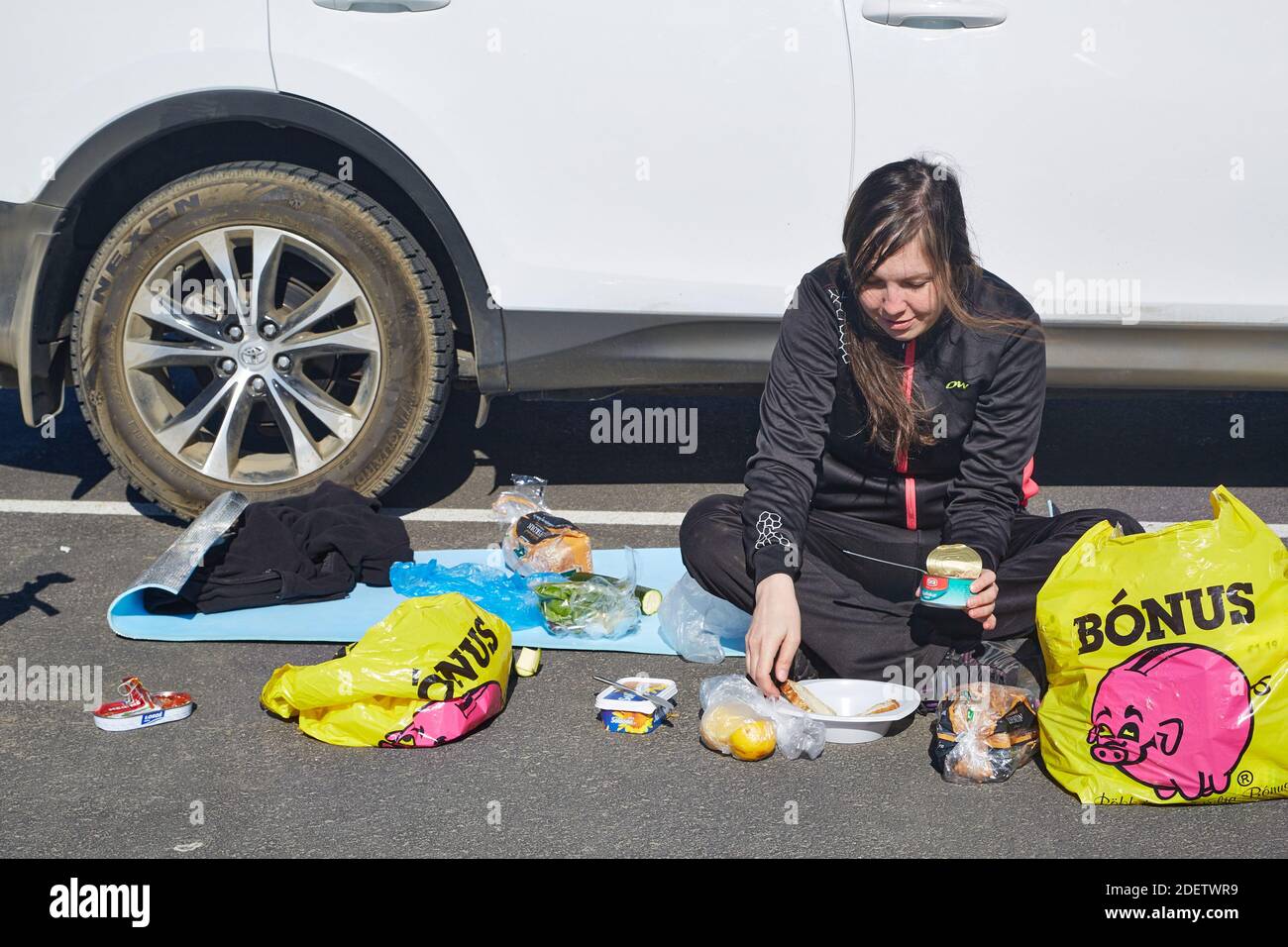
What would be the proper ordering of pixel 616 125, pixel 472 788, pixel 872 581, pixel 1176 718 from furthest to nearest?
pixel 616 125, pixel 872 581, pixel 472 788, pixel 1176 718

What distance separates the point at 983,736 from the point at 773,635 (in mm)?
508

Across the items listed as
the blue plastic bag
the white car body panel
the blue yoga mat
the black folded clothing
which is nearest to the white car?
the white car body panel

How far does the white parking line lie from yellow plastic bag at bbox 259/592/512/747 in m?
1.38

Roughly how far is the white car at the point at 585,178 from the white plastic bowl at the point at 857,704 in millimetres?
1184

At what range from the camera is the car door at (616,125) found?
391cm

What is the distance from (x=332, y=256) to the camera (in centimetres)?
423

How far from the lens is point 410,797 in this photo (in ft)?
9.58

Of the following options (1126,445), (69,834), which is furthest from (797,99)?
(69,834)

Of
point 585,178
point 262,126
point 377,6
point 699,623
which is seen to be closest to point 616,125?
point 585,178

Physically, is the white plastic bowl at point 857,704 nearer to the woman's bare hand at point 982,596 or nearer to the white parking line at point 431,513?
the woman's bare hand at point 982,596

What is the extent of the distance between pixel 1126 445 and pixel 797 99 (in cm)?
217

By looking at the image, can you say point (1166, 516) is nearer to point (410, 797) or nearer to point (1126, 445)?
point (1126, 445)

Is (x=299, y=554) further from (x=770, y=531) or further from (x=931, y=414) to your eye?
(x=931, y=414)

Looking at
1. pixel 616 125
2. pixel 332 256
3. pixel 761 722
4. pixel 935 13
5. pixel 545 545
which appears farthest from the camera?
pixel 332 256
